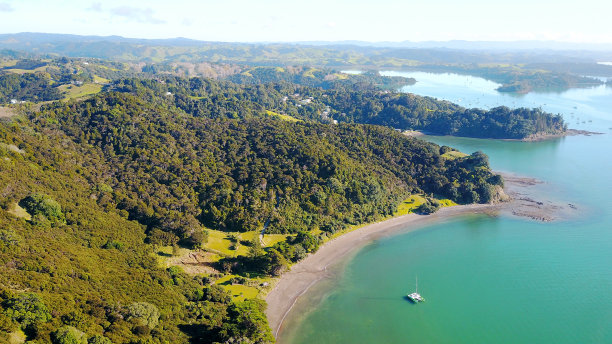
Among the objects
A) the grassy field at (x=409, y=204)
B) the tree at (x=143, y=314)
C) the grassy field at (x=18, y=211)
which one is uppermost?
the grassy field at (x=18, y=211)

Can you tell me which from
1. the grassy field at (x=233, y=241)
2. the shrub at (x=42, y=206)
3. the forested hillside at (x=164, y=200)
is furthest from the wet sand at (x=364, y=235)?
the shrub at (x=42, y=206)

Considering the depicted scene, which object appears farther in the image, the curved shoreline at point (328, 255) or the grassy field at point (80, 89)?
the grassy field at point (80, 89)

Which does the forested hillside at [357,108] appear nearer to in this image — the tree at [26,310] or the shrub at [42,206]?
the shrub at [42,206]

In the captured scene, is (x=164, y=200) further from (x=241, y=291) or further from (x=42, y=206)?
(x=241, y=291)

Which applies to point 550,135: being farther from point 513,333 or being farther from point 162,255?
point 162,255

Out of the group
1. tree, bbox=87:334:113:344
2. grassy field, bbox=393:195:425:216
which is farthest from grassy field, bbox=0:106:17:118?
grassy field, bbox=393:195:425:216

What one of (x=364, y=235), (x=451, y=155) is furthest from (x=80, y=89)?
(x=451, y=155)
